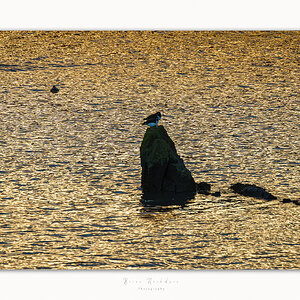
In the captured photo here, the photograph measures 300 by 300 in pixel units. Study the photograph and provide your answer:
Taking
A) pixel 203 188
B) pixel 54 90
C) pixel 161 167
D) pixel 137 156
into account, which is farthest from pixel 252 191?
pixel 54 90

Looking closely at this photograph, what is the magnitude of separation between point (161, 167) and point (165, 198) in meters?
1.70

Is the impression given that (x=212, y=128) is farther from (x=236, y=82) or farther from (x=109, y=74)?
(x=109, y=74)

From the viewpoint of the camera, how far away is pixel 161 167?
38.3 meters

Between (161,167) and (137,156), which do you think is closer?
(161,167)

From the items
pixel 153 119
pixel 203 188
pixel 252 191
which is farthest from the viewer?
pixel 203 188

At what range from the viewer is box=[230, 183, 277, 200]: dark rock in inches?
1457

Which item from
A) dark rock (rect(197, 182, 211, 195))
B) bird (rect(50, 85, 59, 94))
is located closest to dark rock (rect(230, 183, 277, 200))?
dark rock (rect(197, 182, 211, 195))

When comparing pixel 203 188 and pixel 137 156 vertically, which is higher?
pixel 137 156

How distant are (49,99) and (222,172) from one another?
3738 cm

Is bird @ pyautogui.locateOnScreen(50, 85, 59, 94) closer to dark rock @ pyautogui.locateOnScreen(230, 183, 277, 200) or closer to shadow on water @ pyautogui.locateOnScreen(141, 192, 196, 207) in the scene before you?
shadow on water @ pyautogui.locateOnScreen(141, 192, 196, 207)

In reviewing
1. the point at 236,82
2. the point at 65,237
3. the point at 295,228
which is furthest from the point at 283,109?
the point at 65,237

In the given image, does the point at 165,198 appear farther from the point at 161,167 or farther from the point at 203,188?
the point at 203,188

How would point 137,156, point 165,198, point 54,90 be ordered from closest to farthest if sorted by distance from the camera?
point 165,198
point 137,156
point 54,90

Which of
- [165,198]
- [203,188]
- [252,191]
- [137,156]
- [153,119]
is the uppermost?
[153,119]
